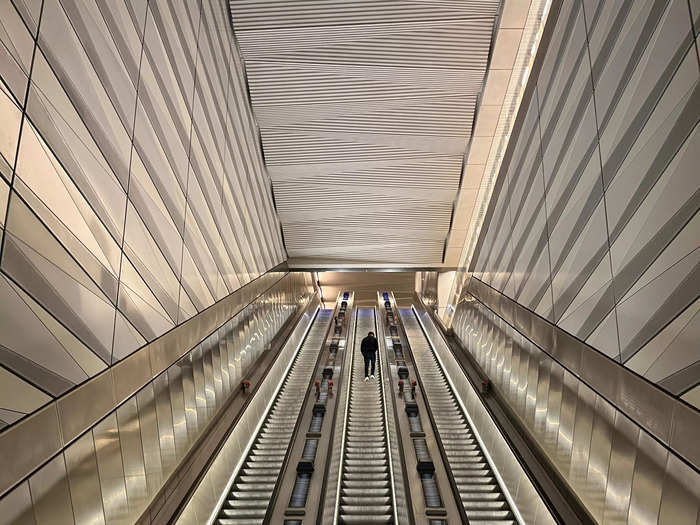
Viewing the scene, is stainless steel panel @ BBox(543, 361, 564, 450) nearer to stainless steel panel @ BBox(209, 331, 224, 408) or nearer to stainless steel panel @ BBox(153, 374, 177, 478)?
stainless steel panel @ BBox(153, 374, 177, 478)

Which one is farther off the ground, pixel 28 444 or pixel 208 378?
pixel 208 378

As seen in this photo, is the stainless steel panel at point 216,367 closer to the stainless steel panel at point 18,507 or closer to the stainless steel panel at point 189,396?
the stainless steel panel at point 189,396

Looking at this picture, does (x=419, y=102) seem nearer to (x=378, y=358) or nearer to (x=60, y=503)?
(x=378, y=358)

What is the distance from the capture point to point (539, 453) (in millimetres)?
6688

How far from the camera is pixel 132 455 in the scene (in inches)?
218

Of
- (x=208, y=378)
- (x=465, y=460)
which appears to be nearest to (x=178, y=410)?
(x=208, y=378)

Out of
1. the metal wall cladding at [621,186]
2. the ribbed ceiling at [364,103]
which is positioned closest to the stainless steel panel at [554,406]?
the metal wall cladding at [621,186]

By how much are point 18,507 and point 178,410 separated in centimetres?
360

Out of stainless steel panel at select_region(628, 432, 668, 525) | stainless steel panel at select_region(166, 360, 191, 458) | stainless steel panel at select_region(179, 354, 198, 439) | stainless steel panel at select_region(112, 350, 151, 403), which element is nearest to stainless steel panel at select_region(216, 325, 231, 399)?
stainless steel panel at select_region(179, 354, 198, 439)

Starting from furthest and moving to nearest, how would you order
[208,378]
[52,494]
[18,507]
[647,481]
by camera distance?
[208,378], [647,481], [52,494], [18,507]

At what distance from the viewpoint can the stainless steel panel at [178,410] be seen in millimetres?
6863

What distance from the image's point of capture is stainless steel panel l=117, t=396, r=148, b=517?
5.34 metres

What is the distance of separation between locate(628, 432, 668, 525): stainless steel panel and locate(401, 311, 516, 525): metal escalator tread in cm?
202

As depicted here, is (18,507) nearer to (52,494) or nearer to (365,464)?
(52,494)
